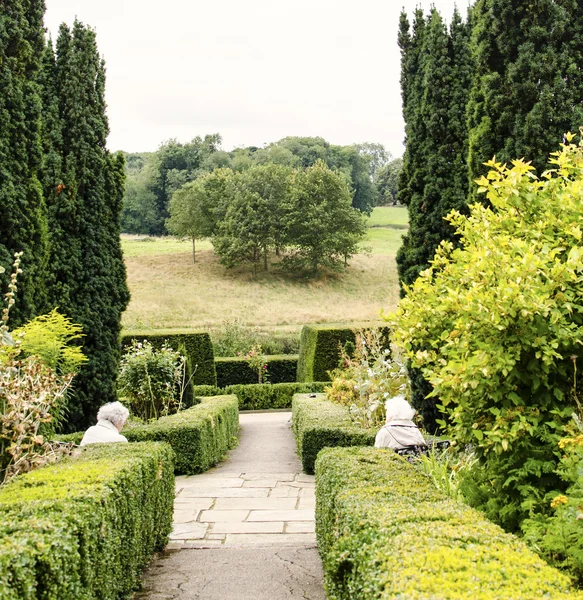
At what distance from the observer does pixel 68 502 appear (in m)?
3.42

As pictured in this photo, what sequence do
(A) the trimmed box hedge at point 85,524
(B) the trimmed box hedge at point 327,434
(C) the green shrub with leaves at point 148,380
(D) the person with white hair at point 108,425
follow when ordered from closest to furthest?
(A) the trimmed box hedge at point 85,524, (D) the person with white hair at point 108,425, (B) the trimmed box hedge at point 327,434, (C) the green shrub with leaves at point 148,380

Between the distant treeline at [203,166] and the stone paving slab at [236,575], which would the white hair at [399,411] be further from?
the distant treeline at [203,166]

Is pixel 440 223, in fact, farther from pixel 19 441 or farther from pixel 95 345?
pixel 19 441

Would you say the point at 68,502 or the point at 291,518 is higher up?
the point at 68,502

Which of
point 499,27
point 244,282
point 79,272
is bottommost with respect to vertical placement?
point 244,282

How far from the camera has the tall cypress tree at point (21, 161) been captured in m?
8.82

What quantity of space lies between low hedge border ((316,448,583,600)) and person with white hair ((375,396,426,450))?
6.68 ft

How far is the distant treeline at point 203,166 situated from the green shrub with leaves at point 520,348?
192 feet

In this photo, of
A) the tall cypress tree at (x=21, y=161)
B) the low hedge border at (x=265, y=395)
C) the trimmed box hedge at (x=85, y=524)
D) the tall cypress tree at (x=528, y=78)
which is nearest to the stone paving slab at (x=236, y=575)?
the trimmed box hedge at (x=85, y=524)

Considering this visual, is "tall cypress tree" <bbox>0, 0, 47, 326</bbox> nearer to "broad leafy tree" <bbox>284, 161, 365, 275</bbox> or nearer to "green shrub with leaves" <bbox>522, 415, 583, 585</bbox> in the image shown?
"green shrub with leaves" <bbox>522, 415, 583, 585</bbox>

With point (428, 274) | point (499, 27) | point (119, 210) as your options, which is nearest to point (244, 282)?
point (119, 210)

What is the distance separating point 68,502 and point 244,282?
4344 centimetres

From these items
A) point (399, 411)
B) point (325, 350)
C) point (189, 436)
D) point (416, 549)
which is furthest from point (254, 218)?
point (416, 549)

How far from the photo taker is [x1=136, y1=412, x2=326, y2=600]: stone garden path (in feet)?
14.4
